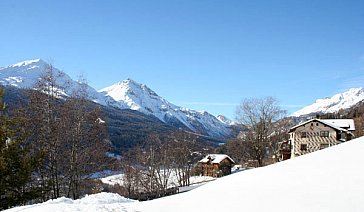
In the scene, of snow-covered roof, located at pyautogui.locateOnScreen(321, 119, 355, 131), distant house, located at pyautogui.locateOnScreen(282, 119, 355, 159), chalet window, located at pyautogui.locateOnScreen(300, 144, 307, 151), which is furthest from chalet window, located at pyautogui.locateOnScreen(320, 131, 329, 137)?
snow-covered roof, located at pyautogui.locateOnScreen(321, 119, 355, 131)

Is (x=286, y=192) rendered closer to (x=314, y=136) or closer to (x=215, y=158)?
(x=314, y=136)

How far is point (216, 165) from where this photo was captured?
235ft

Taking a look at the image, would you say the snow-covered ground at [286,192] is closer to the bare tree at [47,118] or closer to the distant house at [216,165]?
the bare tree at [47,118]

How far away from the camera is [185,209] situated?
12062 millimetres

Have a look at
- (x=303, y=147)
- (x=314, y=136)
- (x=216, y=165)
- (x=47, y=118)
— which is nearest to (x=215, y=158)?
(x=216, y=165)

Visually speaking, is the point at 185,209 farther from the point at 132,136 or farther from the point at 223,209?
the point at 132,136

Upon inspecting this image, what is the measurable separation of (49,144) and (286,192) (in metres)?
15.0

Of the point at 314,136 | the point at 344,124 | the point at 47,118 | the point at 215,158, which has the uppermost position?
the point at 344,124

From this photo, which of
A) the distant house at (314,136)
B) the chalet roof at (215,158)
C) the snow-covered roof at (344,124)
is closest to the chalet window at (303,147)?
the distant house at (314,136)

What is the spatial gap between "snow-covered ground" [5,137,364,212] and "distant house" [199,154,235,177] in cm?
5606

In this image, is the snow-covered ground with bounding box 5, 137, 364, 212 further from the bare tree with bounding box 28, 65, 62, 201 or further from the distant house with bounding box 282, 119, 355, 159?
the distant house with bounding box 282, 119, 355, 159

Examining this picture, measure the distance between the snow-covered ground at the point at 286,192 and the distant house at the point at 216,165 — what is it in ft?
184

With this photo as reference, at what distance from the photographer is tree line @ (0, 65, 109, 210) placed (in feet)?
59.5

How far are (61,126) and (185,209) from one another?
12.0m
